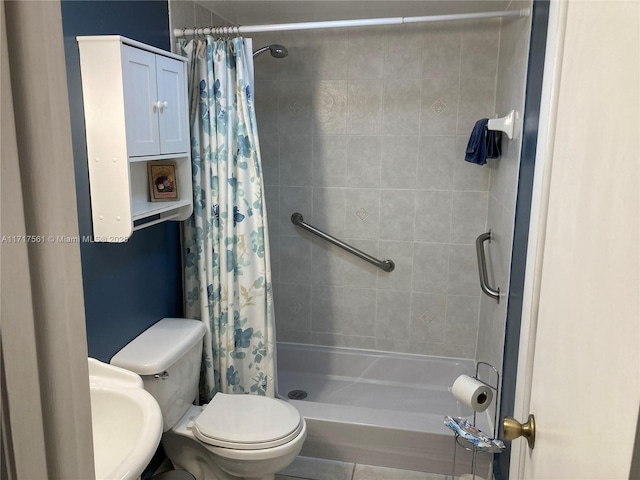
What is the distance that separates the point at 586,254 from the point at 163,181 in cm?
178

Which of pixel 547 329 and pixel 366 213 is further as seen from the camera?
pixel 366 213

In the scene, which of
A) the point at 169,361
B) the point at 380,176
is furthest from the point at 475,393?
the point at 380,176

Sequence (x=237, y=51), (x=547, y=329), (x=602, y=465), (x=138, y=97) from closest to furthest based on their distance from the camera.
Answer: (x=602, y=465)
(x=547, y=329)
(x=138, y=97)
(x=237, y=51)

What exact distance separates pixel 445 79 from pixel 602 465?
2475 mm

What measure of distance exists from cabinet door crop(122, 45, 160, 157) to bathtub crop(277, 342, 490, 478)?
1.42m

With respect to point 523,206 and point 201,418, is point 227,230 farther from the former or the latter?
point 523,206

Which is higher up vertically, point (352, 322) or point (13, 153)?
point (13, 153)

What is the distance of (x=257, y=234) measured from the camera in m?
2.36

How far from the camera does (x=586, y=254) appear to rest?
2.44 ft

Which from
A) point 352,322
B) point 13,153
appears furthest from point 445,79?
point 13,153

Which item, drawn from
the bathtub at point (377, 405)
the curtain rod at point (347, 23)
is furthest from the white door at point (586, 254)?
the bathtub at point (377, 405)

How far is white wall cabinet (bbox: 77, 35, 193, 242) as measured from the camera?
171 centimetres

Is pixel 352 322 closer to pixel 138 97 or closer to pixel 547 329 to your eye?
pixel 138 97

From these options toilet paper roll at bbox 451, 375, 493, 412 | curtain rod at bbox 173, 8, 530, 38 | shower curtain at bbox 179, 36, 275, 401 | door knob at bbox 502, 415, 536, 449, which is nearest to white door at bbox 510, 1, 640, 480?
door knob at bbox 502, 415, 536, 449
